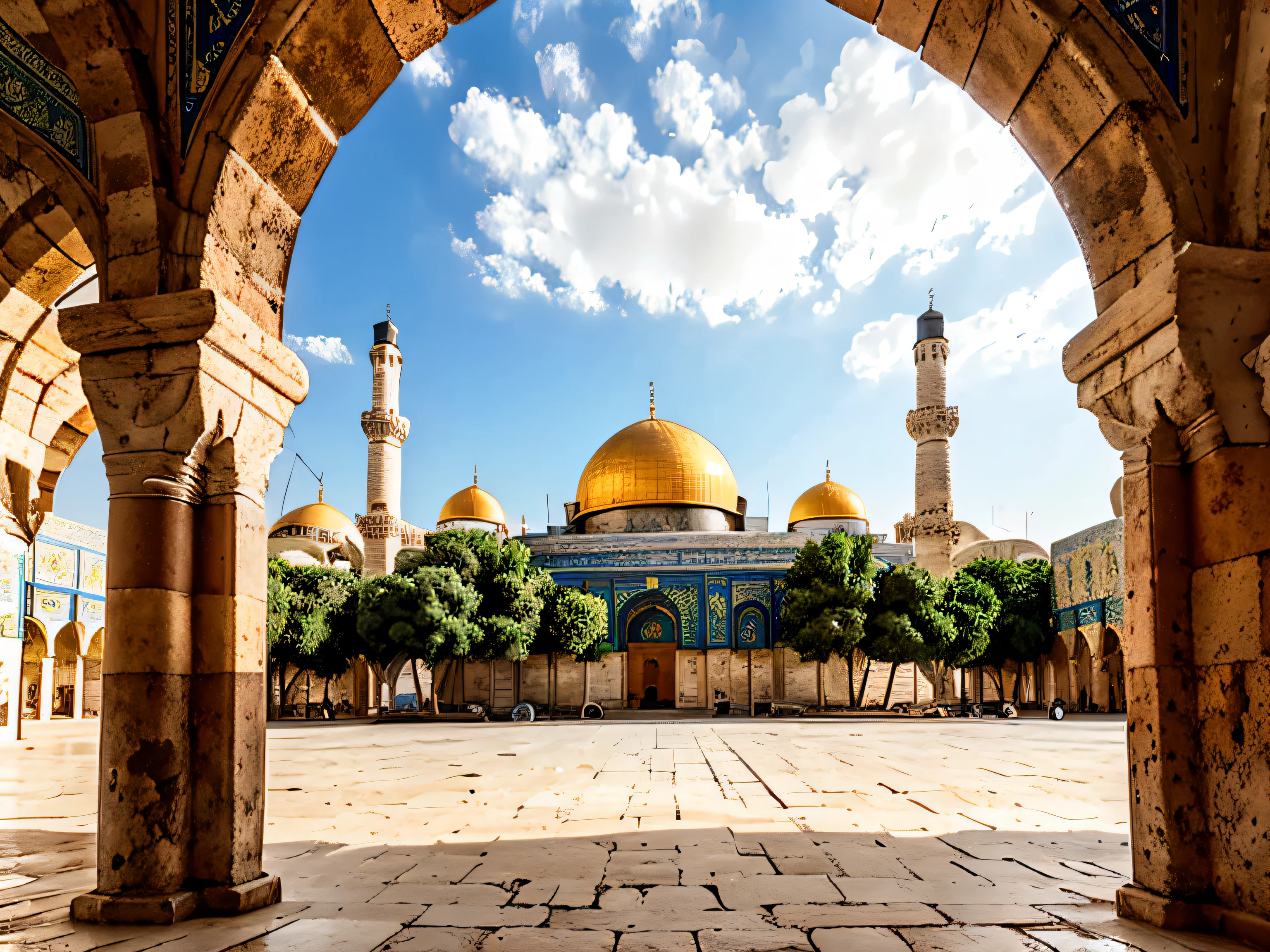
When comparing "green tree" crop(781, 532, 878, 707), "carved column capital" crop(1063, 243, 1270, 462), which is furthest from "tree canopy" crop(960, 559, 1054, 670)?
"carved column capital" crop(1063, 243, 1270, 462)

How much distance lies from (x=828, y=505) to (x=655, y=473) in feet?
28.5

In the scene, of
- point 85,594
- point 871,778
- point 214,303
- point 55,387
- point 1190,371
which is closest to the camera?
point 1190,371

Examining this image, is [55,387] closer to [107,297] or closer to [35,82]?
[35,82]

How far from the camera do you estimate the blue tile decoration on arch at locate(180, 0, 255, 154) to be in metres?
3.78

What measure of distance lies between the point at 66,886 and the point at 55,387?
3.63 meters

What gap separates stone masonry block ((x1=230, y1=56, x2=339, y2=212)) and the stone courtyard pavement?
10.2ft

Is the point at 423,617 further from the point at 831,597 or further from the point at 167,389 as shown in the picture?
the point at 167,389

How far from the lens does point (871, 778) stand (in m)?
8.29

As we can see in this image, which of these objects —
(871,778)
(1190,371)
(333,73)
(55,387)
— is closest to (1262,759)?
(1190,371)

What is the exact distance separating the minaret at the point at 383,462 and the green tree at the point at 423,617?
9.17 meters

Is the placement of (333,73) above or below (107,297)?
above

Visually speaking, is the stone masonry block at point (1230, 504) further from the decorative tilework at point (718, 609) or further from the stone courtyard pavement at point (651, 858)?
the decorative tilework at point (718, 609)

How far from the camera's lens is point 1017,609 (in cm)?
2592

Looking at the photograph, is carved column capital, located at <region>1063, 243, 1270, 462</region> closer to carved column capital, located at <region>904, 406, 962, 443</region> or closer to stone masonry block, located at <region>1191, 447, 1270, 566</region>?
stone masonry block, located at <region>1191, 447, 1270, 566</region>
